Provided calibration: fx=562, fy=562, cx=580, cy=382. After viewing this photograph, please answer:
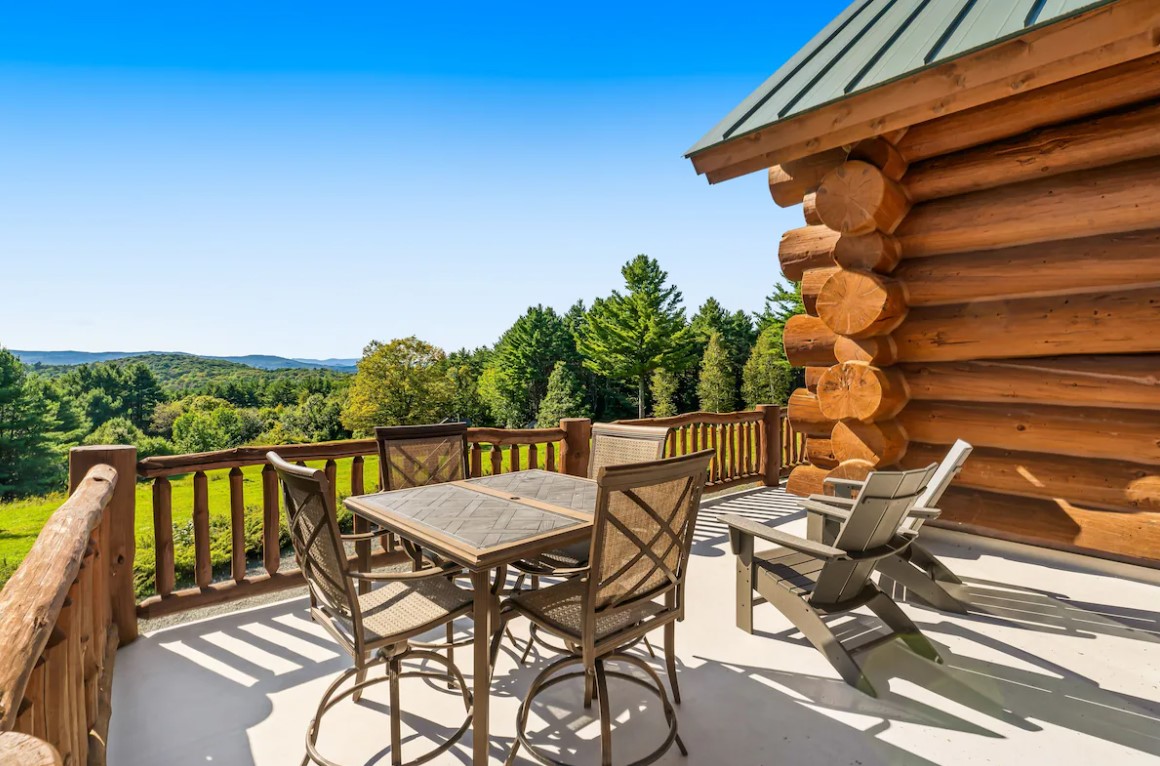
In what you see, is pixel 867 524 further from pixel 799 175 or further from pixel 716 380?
pixel 716 380

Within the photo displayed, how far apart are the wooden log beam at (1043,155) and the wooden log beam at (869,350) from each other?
1071 mm

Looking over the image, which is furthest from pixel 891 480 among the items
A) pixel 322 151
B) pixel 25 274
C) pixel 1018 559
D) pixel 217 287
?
pixel 25 274

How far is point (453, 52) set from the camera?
10.2m

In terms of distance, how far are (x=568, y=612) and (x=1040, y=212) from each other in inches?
151

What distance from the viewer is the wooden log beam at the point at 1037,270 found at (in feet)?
10.8

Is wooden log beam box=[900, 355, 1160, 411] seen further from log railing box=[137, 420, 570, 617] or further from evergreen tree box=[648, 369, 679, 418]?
evergreen tree box=[648, 369, 679, 418]

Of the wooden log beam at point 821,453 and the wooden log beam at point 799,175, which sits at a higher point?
the wooden log beam at point 799,175

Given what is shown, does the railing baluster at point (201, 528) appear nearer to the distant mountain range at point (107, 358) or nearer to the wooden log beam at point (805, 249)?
the wooden log beam at point (805, 249)

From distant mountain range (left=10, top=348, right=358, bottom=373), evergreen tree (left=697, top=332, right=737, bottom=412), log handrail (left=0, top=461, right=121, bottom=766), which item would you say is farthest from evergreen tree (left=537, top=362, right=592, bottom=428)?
log handrail (left=0, top=461, right=121, bottom=766)

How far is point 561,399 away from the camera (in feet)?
130

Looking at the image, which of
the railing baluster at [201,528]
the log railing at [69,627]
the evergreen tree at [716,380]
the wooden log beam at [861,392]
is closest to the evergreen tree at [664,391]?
the evergreen tree at [716,380]

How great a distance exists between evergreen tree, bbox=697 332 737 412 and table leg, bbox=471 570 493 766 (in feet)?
105

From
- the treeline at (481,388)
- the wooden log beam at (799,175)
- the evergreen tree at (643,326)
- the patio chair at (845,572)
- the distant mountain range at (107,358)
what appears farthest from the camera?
the distant mountain range at (107,358)

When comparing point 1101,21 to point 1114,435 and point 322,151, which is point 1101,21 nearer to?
point 1114,435
